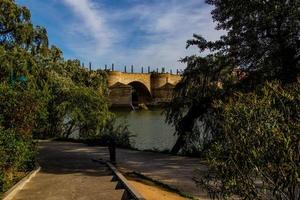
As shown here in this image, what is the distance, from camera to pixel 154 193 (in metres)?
11.3

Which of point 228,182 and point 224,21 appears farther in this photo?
point 224,21

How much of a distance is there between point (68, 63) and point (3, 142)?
20952 millimetres

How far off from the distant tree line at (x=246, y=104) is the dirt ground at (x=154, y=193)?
169cm

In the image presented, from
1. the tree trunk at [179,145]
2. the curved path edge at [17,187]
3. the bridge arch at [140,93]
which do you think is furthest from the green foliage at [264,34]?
the bridge arch at [140,93]

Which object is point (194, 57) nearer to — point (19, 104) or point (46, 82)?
point (46, 82)

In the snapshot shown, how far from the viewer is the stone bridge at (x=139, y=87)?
8906 cm

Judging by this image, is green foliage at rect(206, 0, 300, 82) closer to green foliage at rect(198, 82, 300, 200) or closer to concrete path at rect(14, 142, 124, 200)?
concrete path at rect(14, 142, 124, 200)

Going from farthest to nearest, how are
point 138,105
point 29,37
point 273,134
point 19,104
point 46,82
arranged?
point 138,105, point 46,82, point 29,37, point 19,104, point 273,134

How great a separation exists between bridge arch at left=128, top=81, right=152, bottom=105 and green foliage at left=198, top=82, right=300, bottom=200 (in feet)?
291

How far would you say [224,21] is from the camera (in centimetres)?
1869

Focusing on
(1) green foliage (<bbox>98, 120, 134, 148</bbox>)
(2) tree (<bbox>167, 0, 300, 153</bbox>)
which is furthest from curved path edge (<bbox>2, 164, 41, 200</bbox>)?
(1) green foliage (<bbox>98, 120, 134, 148</bbox>)

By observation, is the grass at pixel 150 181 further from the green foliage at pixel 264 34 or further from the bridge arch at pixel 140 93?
the bridge arch at pixel 140 93

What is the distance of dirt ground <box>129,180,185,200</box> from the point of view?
35.8 ft

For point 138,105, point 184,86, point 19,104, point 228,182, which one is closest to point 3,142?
point 19,104
